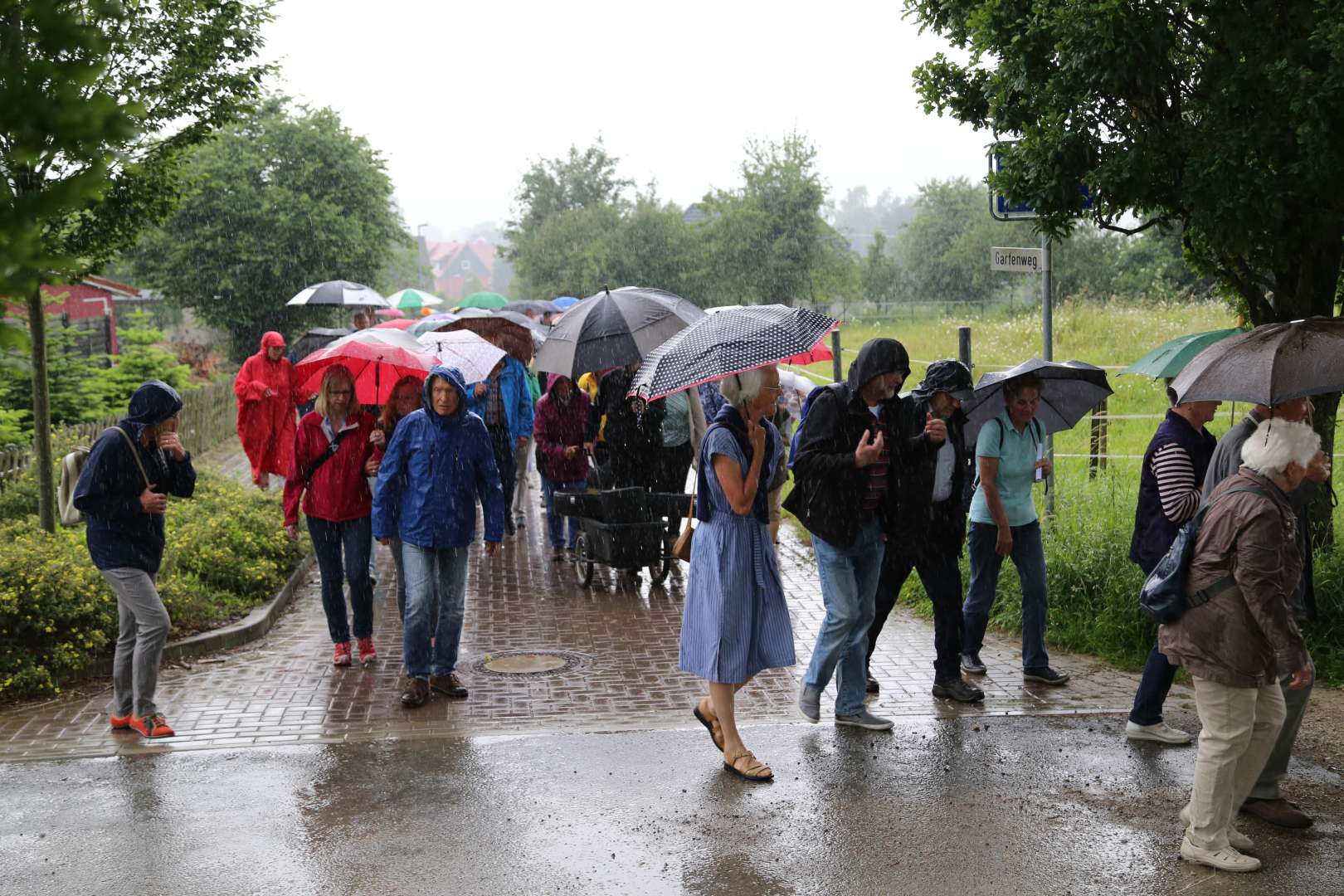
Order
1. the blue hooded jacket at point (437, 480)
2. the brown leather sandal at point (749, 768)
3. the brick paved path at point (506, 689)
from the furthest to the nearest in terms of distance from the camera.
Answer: the blue hooded jacket at point (437, 480) → the brick paved path at point (506, 689) → the brown leather sandal at point (749, 768)

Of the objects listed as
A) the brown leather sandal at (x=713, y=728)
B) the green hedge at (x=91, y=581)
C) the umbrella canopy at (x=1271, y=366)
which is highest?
the umbrella canopy at (x=1271, y=366)

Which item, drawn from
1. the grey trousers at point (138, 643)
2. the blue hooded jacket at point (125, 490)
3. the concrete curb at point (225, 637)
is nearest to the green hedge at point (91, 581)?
the concrete curb at point (225, 637)

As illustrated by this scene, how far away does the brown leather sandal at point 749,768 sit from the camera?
6.07 m

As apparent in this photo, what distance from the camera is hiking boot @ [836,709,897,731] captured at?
22.2 ft

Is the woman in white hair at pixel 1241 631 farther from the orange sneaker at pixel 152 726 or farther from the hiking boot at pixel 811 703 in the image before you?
the orange sneaker at pixel 152 726

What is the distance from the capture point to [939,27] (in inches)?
366

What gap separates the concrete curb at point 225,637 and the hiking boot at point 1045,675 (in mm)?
5205

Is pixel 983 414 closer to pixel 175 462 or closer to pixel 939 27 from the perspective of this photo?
pixel 939 27

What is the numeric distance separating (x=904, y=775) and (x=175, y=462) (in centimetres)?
412

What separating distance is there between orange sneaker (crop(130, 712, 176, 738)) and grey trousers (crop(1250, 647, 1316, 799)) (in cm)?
523

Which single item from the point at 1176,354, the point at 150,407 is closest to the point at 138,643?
the point at 150,407

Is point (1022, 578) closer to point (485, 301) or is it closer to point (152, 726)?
point (152, 726)

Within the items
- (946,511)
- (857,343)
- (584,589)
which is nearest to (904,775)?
(946,511)

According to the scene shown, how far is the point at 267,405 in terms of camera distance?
12758mm
